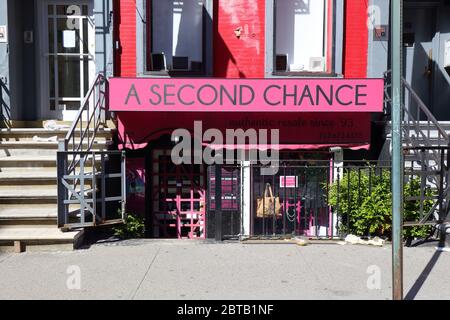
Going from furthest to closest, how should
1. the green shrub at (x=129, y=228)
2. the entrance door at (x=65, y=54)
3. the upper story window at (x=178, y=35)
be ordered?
the entrance door at (x=65, y=54) → the upper story window at (x=178, y=35) → the green shrub at (x=129, y=228)

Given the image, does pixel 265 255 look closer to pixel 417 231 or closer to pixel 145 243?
pixel 145 243

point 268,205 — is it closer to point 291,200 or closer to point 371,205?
point 291,200

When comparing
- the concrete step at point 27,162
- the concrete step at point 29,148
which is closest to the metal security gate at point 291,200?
the concrete step at point 29,148

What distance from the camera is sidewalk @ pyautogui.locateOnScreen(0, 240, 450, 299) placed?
4996 mm

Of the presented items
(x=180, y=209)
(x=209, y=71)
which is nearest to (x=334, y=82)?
A: (x=209, y=71)

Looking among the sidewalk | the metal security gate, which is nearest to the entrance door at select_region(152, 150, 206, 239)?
the metal security gate

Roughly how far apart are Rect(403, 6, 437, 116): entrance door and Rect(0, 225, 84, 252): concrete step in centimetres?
673

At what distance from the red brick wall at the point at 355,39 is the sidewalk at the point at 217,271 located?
338 centimetres

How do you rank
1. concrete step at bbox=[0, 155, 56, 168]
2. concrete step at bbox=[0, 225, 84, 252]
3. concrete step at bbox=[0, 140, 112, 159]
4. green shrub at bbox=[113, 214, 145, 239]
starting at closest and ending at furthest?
concrete step at bbox=[0, 225, 84, 252]
green shrub at bbox=[113, 214, 145, 239]
concrete step at bbox=[0, 155, 56, 168]
concrete step at bbox=[0, 140, 112, 159]

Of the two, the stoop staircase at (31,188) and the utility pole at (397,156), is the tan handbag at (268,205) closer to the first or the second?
the stoop staircase at (31,188)

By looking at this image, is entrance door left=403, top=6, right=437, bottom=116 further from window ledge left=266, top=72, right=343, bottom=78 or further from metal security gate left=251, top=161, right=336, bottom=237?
metal security gate left=251, top=161, right=336, bottom=237

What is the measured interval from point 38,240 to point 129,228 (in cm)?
151

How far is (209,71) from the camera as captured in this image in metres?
8.52

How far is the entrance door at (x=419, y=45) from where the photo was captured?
9469mm
